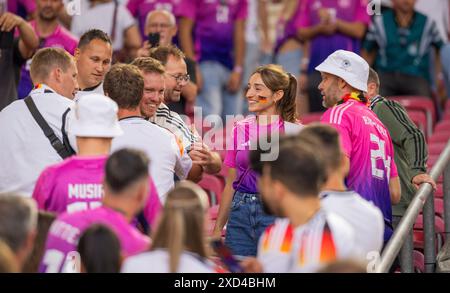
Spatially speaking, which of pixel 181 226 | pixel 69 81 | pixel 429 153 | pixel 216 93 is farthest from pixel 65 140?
pixel 216 93

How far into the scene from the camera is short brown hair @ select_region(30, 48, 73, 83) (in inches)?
289

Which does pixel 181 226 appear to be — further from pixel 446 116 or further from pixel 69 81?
pixel 446 116

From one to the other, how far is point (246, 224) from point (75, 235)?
2.14 meters

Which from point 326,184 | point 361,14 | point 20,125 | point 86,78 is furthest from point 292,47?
point 326,184

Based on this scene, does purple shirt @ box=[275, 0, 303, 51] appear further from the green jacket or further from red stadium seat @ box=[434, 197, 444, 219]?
the green jacket

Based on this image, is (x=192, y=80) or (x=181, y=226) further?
(x=192, y=80)

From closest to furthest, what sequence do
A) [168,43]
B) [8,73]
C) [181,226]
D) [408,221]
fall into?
1. [181,226]
2. [408,221]
3. [8,73]
4. [168,43]

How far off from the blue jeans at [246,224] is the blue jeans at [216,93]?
4.53 meters

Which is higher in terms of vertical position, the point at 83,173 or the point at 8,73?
the point at 8,73

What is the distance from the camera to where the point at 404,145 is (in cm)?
790

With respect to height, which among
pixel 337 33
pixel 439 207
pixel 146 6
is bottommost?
pixel 439 207

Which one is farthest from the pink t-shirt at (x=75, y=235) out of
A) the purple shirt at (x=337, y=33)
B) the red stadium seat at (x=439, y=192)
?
the purple shirt at (x=337, y=33)
